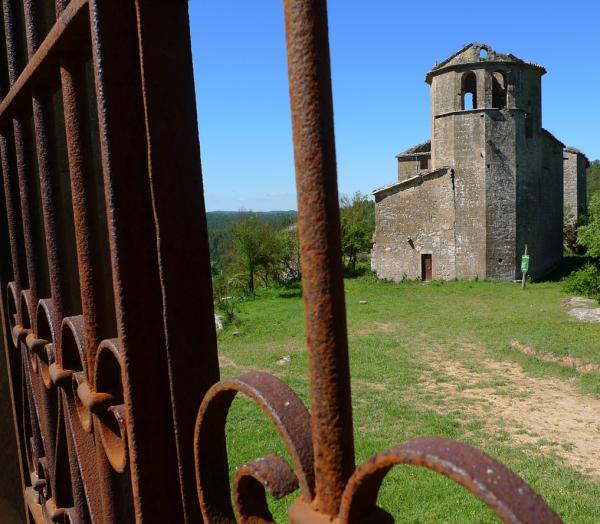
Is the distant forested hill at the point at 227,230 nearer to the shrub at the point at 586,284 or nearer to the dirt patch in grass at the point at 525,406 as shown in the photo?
the dirt patch in grass at the point at 525,406

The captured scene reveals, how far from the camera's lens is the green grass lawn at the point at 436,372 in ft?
18.1

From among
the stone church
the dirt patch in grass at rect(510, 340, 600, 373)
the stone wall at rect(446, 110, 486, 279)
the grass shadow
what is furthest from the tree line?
the dirt patch in grass at rect(510, 340, 600, 373)

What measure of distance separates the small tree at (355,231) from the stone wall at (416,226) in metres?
4.24

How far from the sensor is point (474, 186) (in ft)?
63.8

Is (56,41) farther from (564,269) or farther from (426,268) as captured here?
(564,269)

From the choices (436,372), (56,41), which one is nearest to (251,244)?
(436,372)

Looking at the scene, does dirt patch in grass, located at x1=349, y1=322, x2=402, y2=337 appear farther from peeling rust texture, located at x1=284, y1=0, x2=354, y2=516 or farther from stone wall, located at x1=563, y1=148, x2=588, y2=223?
stone wall, located at x1=563, y1=148, x2=588, y2=223

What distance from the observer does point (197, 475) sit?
2.72ft

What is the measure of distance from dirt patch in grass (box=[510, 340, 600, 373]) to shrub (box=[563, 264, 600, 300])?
20.8 ft

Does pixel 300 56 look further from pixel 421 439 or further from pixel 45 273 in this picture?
pixel 45 273

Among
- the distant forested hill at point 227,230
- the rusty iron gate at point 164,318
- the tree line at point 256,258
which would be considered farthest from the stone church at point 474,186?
the rusty iron gate at point 164,318

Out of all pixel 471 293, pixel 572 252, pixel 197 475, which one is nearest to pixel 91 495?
pixel 197 475

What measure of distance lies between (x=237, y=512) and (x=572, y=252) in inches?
1212

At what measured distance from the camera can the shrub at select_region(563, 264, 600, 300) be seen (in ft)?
53.9
